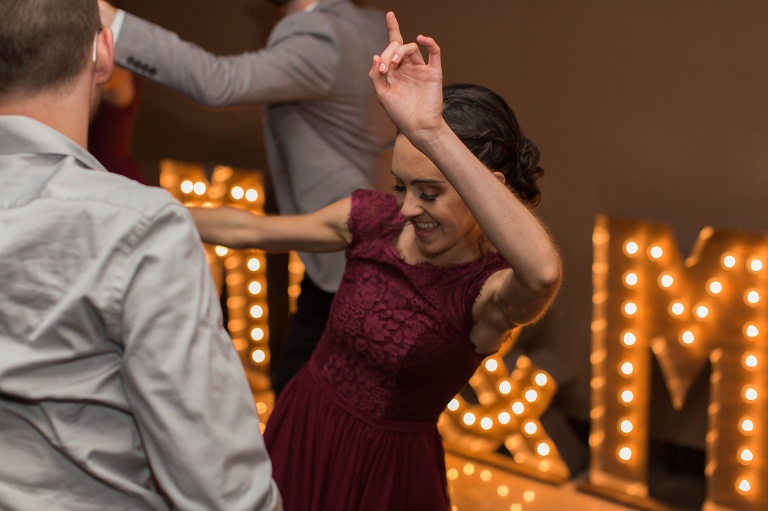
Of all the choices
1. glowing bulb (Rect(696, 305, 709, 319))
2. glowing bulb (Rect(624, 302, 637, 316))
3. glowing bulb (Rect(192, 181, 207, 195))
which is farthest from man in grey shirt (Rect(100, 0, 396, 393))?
glowing bulb (Rect(192, 181, 207, 195))

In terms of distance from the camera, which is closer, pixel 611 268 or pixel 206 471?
pixel 206 471

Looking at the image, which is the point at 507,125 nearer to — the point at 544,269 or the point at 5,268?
the point at 544,269

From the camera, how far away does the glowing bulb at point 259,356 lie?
3.85 m

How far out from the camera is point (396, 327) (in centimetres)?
172

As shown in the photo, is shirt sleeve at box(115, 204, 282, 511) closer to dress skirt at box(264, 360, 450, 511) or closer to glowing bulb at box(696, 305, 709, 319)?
dress skirt at box(264, 360, 450, 511)

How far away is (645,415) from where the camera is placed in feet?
9.75

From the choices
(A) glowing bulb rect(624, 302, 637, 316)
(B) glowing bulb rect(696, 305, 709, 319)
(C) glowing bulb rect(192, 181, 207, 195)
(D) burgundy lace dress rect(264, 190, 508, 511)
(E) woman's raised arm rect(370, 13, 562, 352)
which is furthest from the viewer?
(C) glowing bulb rect(192, 181, 207, 195)

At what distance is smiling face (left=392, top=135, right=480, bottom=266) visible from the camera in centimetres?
160

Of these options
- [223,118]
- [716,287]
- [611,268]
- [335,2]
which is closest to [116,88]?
[335,2]

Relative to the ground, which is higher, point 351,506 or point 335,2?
point 335,2

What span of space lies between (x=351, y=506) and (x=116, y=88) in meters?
1.88

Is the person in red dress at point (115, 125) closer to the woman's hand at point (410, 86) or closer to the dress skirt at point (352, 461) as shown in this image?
the dress skirt at point (352, 461)

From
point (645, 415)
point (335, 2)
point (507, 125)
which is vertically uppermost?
point (335, 2)

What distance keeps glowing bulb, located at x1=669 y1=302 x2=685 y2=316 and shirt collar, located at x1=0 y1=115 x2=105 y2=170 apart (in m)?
2.19
